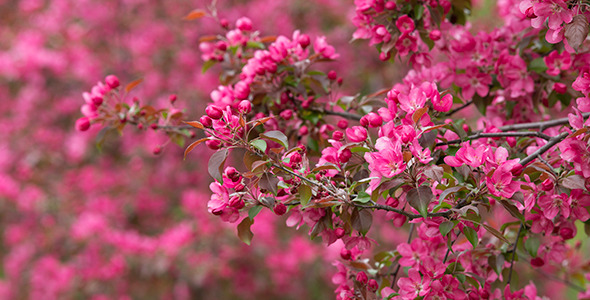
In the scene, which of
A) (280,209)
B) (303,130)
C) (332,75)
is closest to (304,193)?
(280,209)

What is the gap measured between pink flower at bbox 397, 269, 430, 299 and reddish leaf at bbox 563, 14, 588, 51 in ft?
1.90

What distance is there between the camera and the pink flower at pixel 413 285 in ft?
3.75

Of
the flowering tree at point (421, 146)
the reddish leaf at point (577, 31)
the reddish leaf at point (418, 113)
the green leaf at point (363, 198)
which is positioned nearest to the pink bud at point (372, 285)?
the flowering tree at point (421, 146)

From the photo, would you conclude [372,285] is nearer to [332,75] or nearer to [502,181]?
[502,181]

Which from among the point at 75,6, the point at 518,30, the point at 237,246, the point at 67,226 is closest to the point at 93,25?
the point at 75,6

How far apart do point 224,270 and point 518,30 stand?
2155 mm

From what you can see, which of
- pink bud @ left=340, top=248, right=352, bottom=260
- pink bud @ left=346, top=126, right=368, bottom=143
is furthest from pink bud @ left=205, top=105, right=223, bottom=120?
pink bud @ left=340, top=248, right=352, bottom=260

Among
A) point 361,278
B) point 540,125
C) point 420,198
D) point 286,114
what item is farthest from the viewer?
Result: point 286,114

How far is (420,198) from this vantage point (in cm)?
96

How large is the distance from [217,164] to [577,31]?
0.78m

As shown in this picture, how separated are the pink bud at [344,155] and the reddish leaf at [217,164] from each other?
0.23 meters

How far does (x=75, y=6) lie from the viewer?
13.1 feet

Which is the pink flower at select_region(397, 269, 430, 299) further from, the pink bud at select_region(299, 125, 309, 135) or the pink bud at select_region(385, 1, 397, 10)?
the pink bud at select_region(385, 1, 397, 10)

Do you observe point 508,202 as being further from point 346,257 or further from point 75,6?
point 75,6
